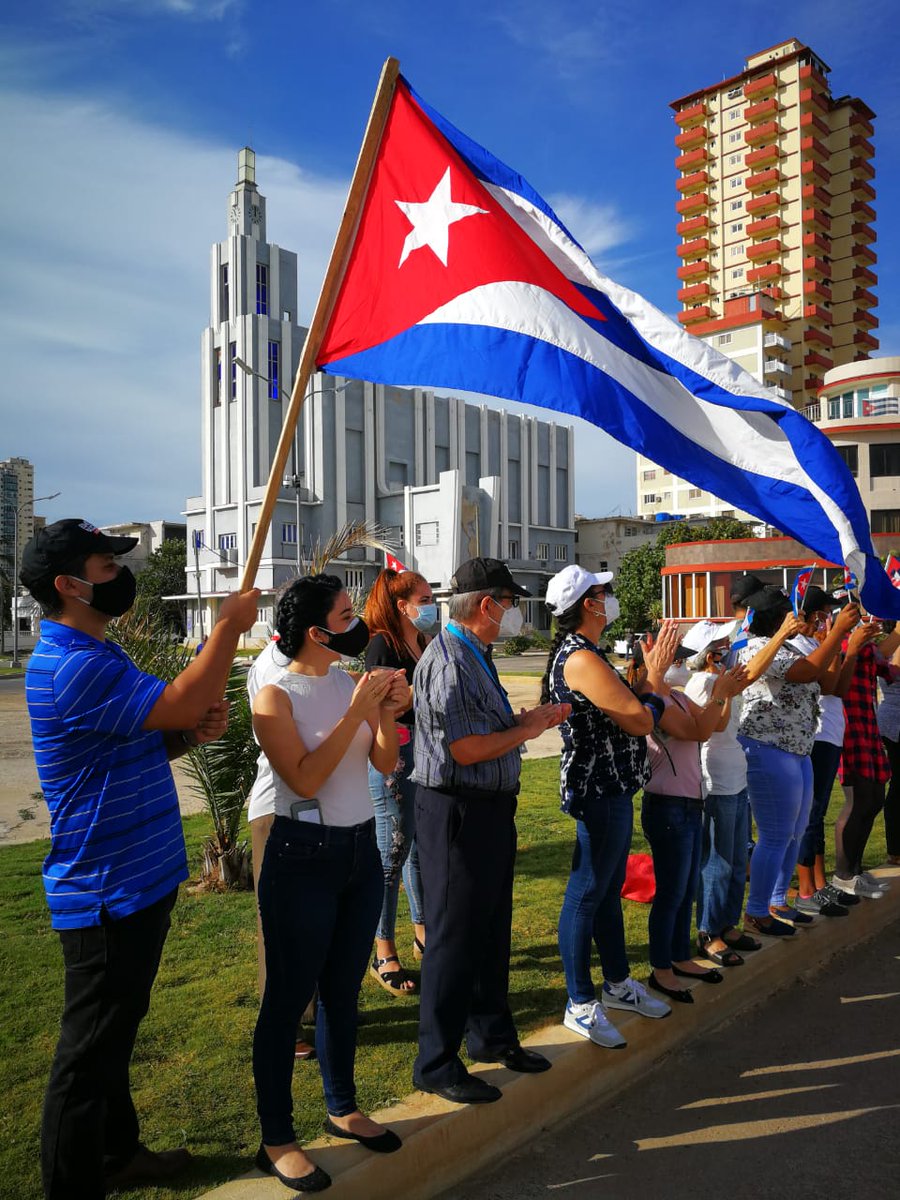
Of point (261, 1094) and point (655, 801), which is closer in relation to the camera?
point (261, 1094)

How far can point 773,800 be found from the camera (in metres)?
5.11

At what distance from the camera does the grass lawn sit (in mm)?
3258

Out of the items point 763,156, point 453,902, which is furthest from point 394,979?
point 763,156

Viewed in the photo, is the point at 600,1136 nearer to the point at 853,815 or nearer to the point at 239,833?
the point at 853,815

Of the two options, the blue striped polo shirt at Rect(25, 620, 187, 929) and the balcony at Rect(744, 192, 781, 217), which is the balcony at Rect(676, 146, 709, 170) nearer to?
the balcony at Rect(744, 192, 781, 217)

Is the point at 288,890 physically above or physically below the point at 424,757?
below

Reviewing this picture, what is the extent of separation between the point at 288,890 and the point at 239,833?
4.30 meters

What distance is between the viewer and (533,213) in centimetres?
466

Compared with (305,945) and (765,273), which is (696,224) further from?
(305,945)

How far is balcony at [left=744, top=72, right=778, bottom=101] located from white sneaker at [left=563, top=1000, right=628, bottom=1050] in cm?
9518

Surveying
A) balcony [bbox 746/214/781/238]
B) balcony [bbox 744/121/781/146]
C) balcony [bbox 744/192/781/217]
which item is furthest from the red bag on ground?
balcony [bbox 744/121/781/146]

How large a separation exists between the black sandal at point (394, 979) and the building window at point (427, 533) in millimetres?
61945

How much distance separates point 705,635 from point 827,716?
1.84 m

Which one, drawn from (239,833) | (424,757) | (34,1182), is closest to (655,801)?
(424,757)
